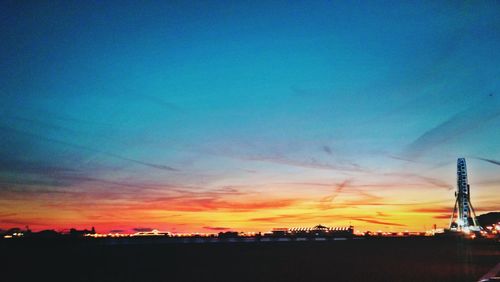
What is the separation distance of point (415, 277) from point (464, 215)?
17667 cm

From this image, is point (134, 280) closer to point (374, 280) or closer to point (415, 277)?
point (374, 280)

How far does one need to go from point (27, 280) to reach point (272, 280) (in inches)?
648

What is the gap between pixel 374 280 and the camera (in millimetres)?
29984

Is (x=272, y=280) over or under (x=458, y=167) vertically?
under

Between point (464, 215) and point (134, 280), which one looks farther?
point (464, 215)

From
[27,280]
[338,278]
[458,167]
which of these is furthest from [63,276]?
[458,167]

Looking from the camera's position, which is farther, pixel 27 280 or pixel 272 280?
pixel 27 280

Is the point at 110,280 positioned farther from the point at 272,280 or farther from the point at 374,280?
the point at 374,280

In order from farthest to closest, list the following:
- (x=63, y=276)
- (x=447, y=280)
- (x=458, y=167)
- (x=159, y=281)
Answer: (x=458, y=167), (x=63, y=276), (x=159, y=281), (x=447, y=280)

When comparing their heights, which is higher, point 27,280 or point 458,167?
point 458,167

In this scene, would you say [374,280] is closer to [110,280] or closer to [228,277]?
[228,277]

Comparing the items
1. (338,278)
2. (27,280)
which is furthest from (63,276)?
(338,278)

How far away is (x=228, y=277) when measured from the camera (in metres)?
32.6

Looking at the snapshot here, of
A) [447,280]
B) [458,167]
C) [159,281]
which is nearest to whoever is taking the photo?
[447,280]
